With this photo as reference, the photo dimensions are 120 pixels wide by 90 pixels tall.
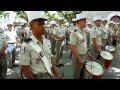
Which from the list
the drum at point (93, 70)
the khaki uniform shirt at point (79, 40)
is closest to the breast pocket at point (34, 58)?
the drum at point (93, 70)

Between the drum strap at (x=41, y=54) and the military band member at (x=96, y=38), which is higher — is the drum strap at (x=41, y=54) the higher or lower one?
the higher one

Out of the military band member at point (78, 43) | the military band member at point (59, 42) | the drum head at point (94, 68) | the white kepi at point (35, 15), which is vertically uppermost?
the white kepi at point (35, 15)

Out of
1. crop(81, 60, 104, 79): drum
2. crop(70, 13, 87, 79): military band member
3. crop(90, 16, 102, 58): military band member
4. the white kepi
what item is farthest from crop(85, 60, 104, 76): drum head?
crop(90, 16, 102, 58): military band member

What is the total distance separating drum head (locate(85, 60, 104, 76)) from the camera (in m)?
4.88

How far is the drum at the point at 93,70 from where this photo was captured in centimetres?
481

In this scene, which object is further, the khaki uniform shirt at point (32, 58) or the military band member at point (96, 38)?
the military band member at point (96, 38)

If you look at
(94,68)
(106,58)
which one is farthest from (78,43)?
(94,68)

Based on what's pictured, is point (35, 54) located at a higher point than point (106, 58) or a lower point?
higher

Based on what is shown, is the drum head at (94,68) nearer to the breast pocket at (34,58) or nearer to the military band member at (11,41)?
the breast pocket at (34,58)

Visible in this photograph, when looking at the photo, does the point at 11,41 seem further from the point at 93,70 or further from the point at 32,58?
the point at 32,58

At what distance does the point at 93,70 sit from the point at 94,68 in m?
0.08

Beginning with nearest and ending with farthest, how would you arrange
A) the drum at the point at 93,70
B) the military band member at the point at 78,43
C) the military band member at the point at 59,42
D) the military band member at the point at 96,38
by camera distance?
the drum at the point at 93,70, the military band member at the point at 78,43, the military band member at the point at 96,38, the military band member at the point at 59,42

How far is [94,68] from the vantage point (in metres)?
5.04
